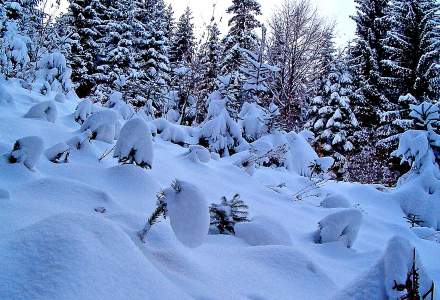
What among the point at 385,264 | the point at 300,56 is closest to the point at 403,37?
the point at 300,56

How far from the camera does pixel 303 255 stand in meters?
2.07

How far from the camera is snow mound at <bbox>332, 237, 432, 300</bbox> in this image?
1.24 metres

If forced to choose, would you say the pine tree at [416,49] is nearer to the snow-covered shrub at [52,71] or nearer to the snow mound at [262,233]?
the snow-covered shrub at [52,71]

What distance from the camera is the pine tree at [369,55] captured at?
859 inches

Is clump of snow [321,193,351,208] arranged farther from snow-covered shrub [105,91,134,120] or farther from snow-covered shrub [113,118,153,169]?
snow-covered shrub [105,91,134,120]

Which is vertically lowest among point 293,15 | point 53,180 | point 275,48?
point 53,180

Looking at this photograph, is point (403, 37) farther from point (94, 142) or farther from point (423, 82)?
point (94, 142)

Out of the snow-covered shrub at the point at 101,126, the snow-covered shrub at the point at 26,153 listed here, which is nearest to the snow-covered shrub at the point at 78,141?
the snow-covered shrub at the point at 101,126

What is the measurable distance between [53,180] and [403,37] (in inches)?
820

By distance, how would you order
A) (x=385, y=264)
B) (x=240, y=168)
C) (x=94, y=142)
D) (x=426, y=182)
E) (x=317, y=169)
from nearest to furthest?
(x=385, y=264)
(x=94, y=142)
(x=240, y=168)
(x=426, y=182)
(x=317, y=169)

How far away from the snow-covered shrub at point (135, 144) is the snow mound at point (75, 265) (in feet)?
4.51

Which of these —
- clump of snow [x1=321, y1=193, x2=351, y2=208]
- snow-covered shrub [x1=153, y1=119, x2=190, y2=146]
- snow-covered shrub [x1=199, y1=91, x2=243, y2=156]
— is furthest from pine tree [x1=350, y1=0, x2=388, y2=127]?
clump of snow [x1=321, y1=193, x2=351, y2=208]

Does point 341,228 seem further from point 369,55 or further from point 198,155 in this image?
point 369,55

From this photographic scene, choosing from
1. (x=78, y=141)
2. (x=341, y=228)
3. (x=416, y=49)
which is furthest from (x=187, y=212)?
(x=416, y=49)
